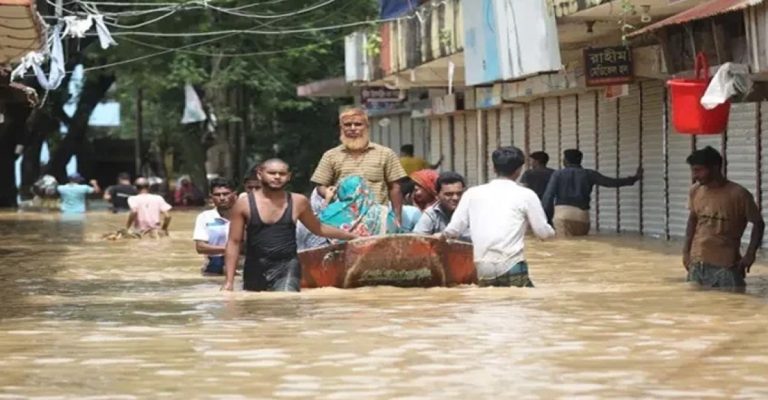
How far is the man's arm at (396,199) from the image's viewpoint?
50.8ft

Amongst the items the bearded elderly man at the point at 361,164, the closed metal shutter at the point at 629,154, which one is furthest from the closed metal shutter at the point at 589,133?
the bearded elderly man at the point at 361,164

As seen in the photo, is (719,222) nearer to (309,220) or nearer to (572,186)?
(309,220)

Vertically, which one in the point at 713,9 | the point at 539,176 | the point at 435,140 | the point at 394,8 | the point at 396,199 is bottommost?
the point at 539,176

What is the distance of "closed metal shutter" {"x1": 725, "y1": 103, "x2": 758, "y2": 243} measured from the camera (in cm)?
2175

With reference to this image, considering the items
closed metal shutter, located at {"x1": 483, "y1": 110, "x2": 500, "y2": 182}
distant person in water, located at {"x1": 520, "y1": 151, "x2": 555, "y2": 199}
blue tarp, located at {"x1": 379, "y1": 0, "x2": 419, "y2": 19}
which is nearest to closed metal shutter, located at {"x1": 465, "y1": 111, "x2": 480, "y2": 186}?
closed metal shutter, located at {"x1": 483, "y1": 110, "x2": 500, "y2": 182}

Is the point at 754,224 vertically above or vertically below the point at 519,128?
below

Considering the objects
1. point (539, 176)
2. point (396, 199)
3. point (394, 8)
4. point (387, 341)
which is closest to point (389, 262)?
point (396, 199)

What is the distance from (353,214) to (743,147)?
8.64m

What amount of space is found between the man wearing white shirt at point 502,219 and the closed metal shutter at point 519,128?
19561 mm

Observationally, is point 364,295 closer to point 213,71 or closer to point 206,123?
point 213,71

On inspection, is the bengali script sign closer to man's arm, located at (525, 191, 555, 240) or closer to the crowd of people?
the crowd of people

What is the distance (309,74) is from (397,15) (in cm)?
1330

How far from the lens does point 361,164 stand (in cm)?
1549

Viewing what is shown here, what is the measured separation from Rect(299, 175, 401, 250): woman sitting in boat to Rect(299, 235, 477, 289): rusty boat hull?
13.4 inches
